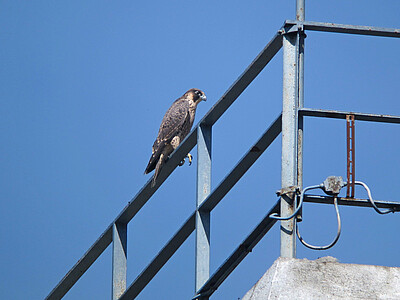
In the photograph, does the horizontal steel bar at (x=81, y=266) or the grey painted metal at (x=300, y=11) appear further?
the horizontal steel bar at (x=81, y=266)

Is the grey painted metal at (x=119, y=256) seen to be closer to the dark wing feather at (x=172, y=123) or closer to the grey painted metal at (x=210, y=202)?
the grey painted metal at (x=210, y=202)

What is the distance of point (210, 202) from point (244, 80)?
0.55 metres

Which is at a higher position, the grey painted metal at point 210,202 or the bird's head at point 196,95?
the grey painted metal at point 210,202

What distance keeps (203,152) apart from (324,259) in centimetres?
100

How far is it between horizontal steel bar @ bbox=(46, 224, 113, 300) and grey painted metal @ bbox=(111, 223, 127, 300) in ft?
0.21

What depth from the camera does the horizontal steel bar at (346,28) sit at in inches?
128

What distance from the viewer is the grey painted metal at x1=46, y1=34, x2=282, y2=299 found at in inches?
136

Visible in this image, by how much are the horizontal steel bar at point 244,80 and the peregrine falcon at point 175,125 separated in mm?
3664

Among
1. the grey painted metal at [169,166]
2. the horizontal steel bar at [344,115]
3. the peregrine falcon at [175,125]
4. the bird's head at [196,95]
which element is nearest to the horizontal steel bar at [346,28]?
the grey painted metal at [169,166]

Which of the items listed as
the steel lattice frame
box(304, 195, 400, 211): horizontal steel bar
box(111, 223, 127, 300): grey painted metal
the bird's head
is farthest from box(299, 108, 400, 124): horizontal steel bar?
the bird's head

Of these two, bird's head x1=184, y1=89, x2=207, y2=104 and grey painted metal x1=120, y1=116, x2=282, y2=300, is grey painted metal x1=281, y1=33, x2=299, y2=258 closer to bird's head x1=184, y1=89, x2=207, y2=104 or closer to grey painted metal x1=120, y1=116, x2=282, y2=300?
grey painted metal x1=120, y1=116, x2=282, y2=300

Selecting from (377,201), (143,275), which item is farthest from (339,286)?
(143,275)

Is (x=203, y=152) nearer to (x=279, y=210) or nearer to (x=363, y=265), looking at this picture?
(x=279, y=210)

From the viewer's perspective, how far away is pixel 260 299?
110 inches
